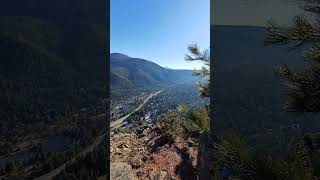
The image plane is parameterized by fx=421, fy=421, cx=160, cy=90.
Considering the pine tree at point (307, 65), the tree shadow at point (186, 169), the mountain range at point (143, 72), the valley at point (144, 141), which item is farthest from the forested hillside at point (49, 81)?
the mountain range at point (143, 72)

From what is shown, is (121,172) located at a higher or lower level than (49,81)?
lower

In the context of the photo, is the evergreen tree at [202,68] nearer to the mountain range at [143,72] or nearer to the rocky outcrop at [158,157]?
the rocky outcrop at [158,157]

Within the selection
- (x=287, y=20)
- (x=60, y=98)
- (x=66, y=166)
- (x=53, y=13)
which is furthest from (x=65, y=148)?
(x=287, y=20)

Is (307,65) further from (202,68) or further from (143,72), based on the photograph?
(143,72)

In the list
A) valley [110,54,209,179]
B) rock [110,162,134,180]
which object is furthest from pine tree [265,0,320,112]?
valley [110,54,209,179]

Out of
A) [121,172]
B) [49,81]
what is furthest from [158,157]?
[49,81]
